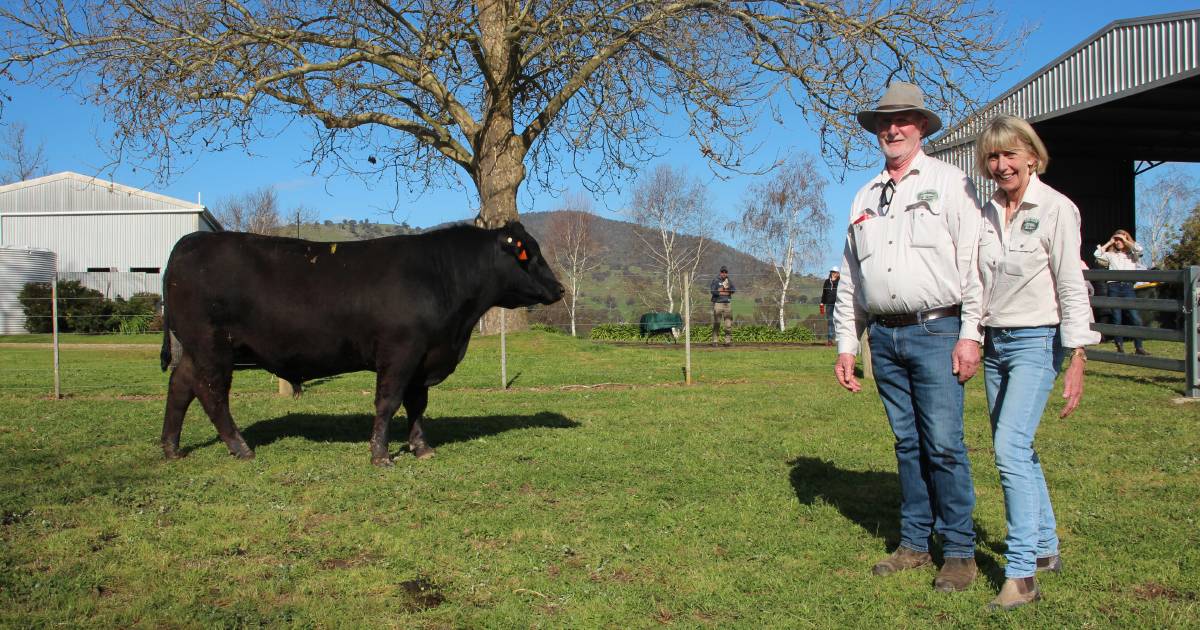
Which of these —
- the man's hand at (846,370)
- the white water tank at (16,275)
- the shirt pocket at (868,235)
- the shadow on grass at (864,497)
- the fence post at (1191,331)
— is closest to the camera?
the shirt pocket at (868,235)

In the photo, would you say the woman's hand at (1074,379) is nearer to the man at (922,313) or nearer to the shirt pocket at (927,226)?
the man at (922,313)

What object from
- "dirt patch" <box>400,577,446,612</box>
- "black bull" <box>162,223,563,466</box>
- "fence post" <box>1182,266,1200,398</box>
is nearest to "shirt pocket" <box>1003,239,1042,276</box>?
"dirt patch" <box>400,577,446,612</box>

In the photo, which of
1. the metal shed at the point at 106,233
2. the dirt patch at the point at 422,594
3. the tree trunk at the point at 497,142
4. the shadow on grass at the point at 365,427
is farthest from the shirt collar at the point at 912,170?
the metal shed at the point at 106,233

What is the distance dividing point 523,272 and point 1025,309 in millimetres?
4784

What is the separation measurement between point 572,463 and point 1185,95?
2154cm

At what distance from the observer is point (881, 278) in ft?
14.1

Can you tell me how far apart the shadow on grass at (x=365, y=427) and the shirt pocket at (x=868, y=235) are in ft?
15.3

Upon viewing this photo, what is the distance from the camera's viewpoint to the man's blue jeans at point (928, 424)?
4.18m

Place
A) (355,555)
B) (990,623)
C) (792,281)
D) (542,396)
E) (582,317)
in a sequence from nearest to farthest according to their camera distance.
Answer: (990,623) → (355,555) → (542,396) → (582,317) → (792,281)

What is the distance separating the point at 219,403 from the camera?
7195mm

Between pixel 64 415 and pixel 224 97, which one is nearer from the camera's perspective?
pixel 64 415

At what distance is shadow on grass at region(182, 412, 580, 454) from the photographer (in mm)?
8219

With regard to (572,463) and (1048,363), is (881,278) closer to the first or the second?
(1048,363)

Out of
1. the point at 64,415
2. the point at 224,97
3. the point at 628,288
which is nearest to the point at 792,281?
the point at 628,288
